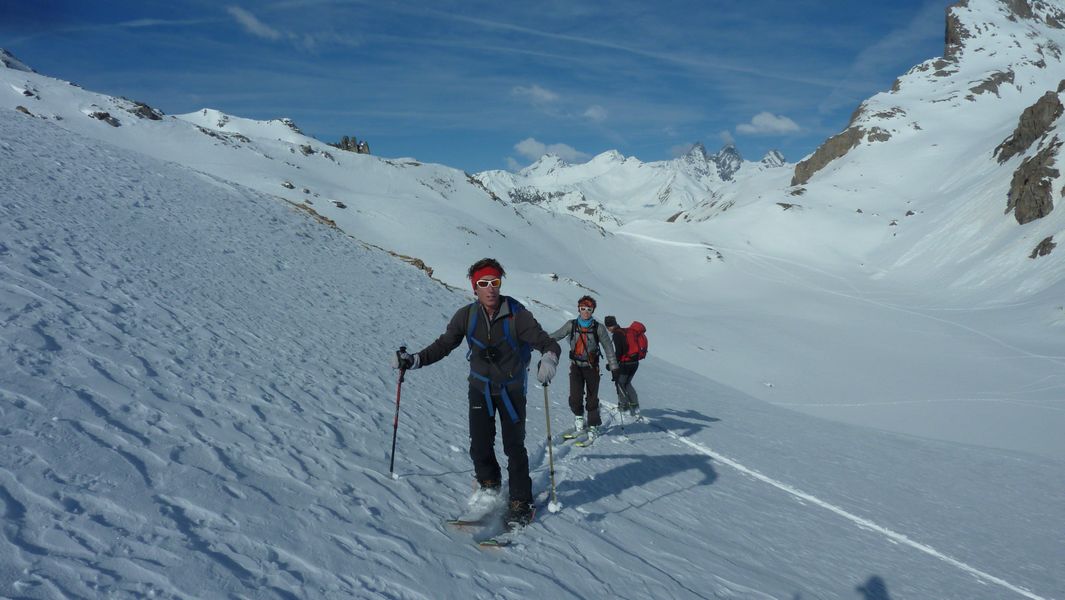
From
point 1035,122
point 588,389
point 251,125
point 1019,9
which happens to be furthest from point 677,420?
point 1019,9

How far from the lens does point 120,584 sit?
3471 millimetres

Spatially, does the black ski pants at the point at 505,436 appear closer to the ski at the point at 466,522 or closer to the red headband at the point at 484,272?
the ski at the point at 466,522

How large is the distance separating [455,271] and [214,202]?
18483 millimetres

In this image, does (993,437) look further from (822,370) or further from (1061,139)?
(1061,139)

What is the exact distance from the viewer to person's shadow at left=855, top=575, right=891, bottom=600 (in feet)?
21.9

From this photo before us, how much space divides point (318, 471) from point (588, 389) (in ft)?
18.5

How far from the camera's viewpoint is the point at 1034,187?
54.5 metres

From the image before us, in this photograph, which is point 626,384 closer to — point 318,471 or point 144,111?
point 318,471

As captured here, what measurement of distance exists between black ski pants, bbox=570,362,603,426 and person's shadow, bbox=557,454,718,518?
87cm

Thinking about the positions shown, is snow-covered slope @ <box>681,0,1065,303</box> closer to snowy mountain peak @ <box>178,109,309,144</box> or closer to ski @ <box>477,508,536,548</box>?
ski @ <box>477,508,536,548</box>

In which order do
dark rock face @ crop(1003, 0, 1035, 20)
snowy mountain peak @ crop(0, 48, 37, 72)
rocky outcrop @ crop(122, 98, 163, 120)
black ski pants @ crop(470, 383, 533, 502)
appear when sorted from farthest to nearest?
dark rock face @ crop(1003, 0, 1035, 20), snowy mountain peak @ crop(0, 48, 37, 72), rocky outcrop @ crop(122, 98, 163, 120), black ski pants @ crop(470, 383, 533, 502)

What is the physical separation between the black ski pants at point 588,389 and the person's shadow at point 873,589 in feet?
15.2

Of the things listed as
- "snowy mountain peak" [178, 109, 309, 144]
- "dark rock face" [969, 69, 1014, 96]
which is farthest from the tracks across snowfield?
"dark rock face" [969, 69, 1014, 96]

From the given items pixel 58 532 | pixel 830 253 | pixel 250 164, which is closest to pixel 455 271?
pixel 250 164
